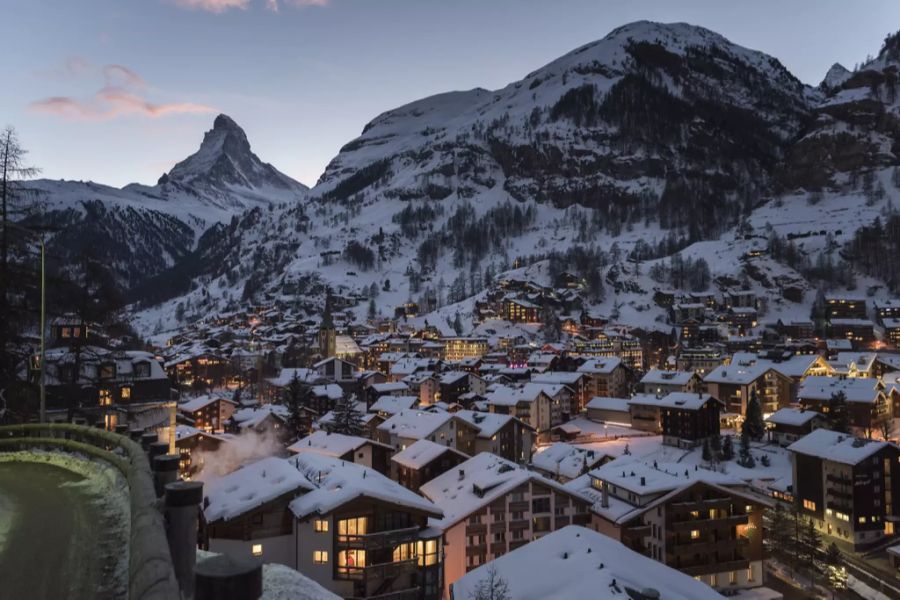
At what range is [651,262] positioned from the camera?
167125 mm

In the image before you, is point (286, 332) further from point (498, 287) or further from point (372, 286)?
point (498, 287)

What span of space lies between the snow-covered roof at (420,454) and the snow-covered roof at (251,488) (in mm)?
13964

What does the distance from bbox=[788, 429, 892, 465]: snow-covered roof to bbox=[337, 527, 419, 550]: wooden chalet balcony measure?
3495cm

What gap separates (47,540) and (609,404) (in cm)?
7284

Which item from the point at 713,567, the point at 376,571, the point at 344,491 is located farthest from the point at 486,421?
the point at 344,491

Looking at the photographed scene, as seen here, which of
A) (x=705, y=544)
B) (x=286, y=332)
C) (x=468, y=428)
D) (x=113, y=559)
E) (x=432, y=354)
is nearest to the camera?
(x=113, y=559)

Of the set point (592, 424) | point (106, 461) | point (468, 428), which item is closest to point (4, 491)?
point (106, 461)

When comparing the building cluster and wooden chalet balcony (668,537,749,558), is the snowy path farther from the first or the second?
wooden chalet balcony (668,537,749,558)

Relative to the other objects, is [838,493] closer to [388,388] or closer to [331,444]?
[331,444]

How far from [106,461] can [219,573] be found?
8579mm

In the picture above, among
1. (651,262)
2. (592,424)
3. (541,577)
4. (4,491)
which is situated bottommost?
(592,424)

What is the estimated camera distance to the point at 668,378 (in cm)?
7562

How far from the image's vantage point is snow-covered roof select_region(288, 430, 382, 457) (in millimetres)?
42594

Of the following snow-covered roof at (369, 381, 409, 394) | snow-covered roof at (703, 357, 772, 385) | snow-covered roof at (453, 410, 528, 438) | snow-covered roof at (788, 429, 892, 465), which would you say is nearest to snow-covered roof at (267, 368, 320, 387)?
snow-covered roof at (369, 381, 409, 394)
